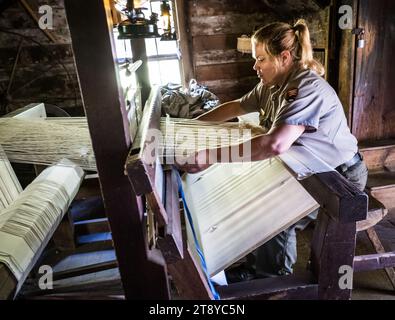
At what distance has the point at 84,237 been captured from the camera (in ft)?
8.47

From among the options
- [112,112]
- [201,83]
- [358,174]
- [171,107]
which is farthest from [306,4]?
[112,112]

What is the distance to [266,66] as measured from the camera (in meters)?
1.60

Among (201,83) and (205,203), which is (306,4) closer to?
(201,83)

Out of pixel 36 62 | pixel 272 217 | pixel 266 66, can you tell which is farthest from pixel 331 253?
pixel 36 62

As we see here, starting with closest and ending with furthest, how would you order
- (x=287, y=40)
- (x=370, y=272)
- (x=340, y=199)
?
1. (x=340, y=199)
2. (x=287, y=40)
3. (x=370, y=272)

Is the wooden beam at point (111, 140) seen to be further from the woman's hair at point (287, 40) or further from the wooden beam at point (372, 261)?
the wooden beam at point (372, 261)

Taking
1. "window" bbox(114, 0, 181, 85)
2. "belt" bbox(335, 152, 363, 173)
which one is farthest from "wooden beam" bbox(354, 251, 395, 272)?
"window" bbox(114, 0, 181, 85)

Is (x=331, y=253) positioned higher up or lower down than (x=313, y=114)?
lower down

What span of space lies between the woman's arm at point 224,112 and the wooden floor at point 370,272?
0.99 meters

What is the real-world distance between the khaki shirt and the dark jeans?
0.45 feet

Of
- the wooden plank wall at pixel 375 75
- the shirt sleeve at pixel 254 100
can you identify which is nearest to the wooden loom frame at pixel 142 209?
the shirt sleeve at pixel 254 100

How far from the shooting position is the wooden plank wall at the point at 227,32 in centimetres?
357

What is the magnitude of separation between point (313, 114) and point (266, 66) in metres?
0.39

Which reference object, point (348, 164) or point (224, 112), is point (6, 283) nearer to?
point (224, 112)
